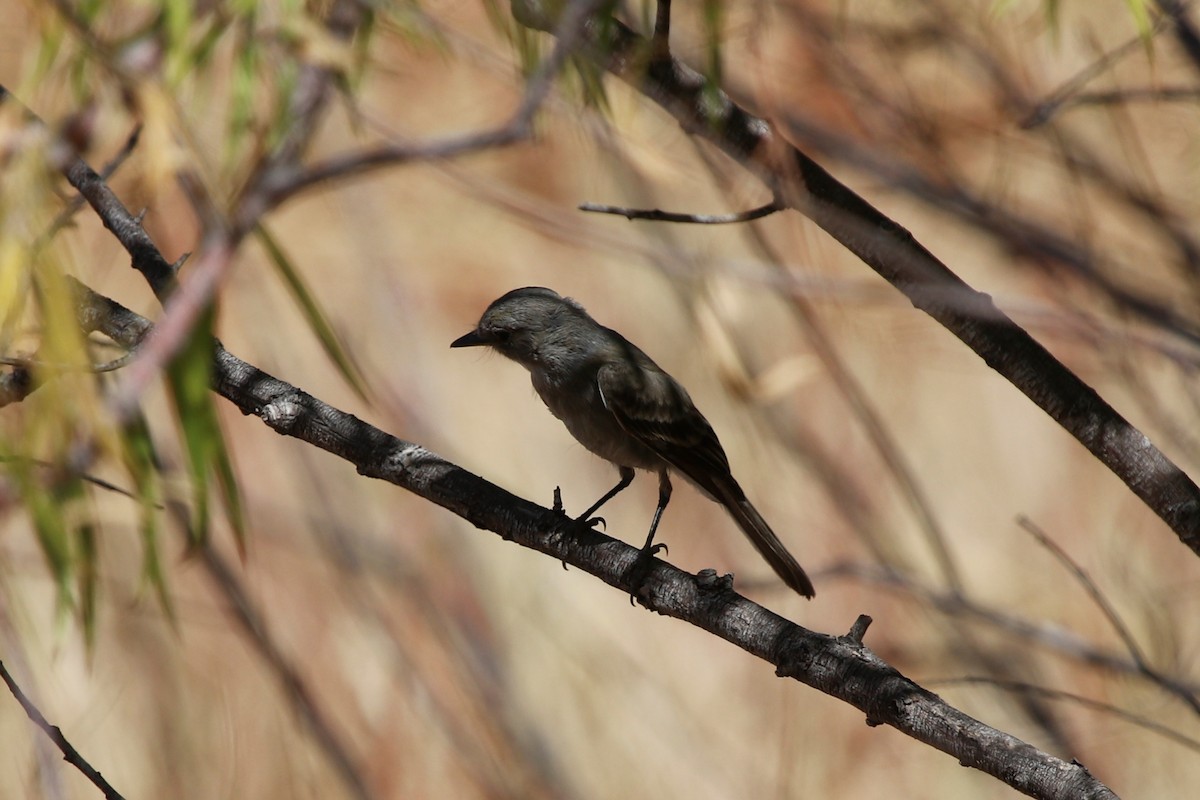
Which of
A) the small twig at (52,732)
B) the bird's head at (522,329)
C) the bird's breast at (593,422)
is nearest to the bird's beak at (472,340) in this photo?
the bird's head at (522,329)

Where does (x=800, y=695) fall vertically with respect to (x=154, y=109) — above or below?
above

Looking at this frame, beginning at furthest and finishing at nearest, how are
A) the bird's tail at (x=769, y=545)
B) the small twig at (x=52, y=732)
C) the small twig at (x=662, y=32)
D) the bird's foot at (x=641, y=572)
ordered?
the bird's tail at (x=769, y=545) → the bird's foot at (x=641, y=572) → the small twig at (x=662, y=32) → the small twig at (x=52, y=732)

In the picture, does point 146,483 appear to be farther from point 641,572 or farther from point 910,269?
point 910,269

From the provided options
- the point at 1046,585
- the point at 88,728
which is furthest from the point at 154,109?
the point at 1046,585

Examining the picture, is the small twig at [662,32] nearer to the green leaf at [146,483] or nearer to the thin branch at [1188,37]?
the green leaf at [146,483]

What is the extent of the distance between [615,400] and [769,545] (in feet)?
1.78

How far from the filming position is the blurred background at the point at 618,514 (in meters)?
5.07

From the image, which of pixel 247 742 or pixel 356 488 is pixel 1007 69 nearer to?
pixel 356 488

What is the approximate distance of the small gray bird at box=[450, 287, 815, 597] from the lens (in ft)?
10.6

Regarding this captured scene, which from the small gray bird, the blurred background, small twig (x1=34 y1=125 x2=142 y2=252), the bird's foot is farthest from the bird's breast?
the blurred background

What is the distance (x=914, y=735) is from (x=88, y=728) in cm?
393

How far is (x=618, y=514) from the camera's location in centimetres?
556

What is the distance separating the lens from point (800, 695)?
18.1 feet

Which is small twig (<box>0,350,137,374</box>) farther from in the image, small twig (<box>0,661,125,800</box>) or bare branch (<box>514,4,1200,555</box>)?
bare branch (<box>514,4,1200,555</box>)
